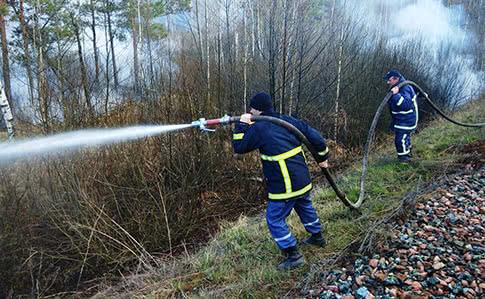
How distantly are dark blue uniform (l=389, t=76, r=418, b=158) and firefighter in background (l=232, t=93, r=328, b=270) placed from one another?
144 inches

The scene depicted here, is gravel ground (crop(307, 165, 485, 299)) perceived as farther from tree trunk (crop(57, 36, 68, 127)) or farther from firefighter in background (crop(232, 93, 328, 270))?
tree trunk (crop(57, 36, 68, 127))

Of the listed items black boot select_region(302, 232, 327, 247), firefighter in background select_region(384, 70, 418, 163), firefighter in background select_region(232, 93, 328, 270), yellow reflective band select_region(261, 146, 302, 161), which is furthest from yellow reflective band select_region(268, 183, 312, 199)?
firefighter in background select_region(384, 70, 418, 163)

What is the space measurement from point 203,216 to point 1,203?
11.7ft

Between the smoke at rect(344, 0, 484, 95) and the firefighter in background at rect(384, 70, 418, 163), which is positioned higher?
the smoke at rect(344, 0, 484, 95)

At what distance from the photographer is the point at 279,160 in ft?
12.6

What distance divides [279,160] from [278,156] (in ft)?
0.14

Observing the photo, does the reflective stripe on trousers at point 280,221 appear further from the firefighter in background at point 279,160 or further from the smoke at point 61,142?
the smoke at point 61,142

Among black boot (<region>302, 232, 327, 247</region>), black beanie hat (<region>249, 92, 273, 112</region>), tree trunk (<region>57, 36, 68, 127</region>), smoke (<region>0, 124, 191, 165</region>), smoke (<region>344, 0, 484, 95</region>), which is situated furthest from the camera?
smoke (<region>344, 0, 484, 95</region>)

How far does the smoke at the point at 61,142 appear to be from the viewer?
509cm

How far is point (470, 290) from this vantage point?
3.08 m

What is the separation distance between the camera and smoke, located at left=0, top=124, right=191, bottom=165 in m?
5.09

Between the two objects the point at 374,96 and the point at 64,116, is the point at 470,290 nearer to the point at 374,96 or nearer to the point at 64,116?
the point at 64,116

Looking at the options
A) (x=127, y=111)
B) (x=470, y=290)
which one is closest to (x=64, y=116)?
(x=127, y=111)

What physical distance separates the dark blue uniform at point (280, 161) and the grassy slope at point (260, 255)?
0.43m
